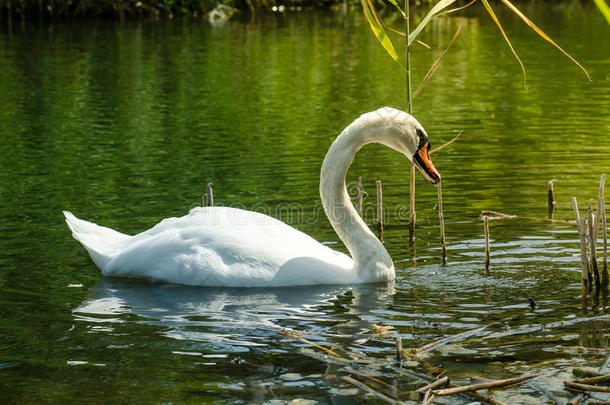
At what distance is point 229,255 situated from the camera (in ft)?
27.1

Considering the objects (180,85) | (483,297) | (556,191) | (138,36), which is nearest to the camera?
(483,297)

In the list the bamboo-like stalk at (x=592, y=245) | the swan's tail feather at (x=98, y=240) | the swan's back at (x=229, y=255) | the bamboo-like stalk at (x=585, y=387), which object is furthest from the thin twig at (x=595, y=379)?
the swan's tail feather at (x=98, y=240)

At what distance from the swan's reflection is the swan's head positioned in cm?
111

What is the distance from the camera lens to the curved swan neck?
8117 millimetres

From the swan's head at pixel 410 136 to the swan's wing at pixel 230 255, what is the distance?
118cm

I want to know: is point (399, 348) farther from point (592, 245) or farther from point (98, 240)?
point (98, 240)

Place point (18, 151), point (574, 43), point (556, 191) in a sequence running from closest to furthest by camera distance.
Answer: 1. point (556, 191)
2. point (18, 151)
3. point (574, 43)

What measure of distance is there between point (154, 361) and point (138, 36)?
3236cm

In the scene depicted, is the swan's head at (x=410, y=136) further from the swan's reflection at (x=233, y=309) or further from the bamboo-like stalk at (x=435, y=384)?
the bamboo-like stalk at (x=435, y=384)

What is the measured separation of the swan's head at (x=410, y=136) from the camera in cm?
793

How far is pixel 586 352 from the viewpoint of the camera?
6.28 meters

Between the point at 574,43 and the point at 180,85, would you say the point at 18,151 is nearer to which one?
the point at 180,85

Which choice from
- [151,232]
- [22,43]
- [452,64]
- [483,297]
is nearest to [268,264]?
[151,232]

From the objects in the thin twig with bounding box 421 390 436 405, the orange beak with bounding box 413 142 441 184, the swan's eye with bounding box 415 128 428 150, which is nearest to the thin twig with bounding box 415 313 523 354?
the thin twig with bounding box 421 390 436 405
